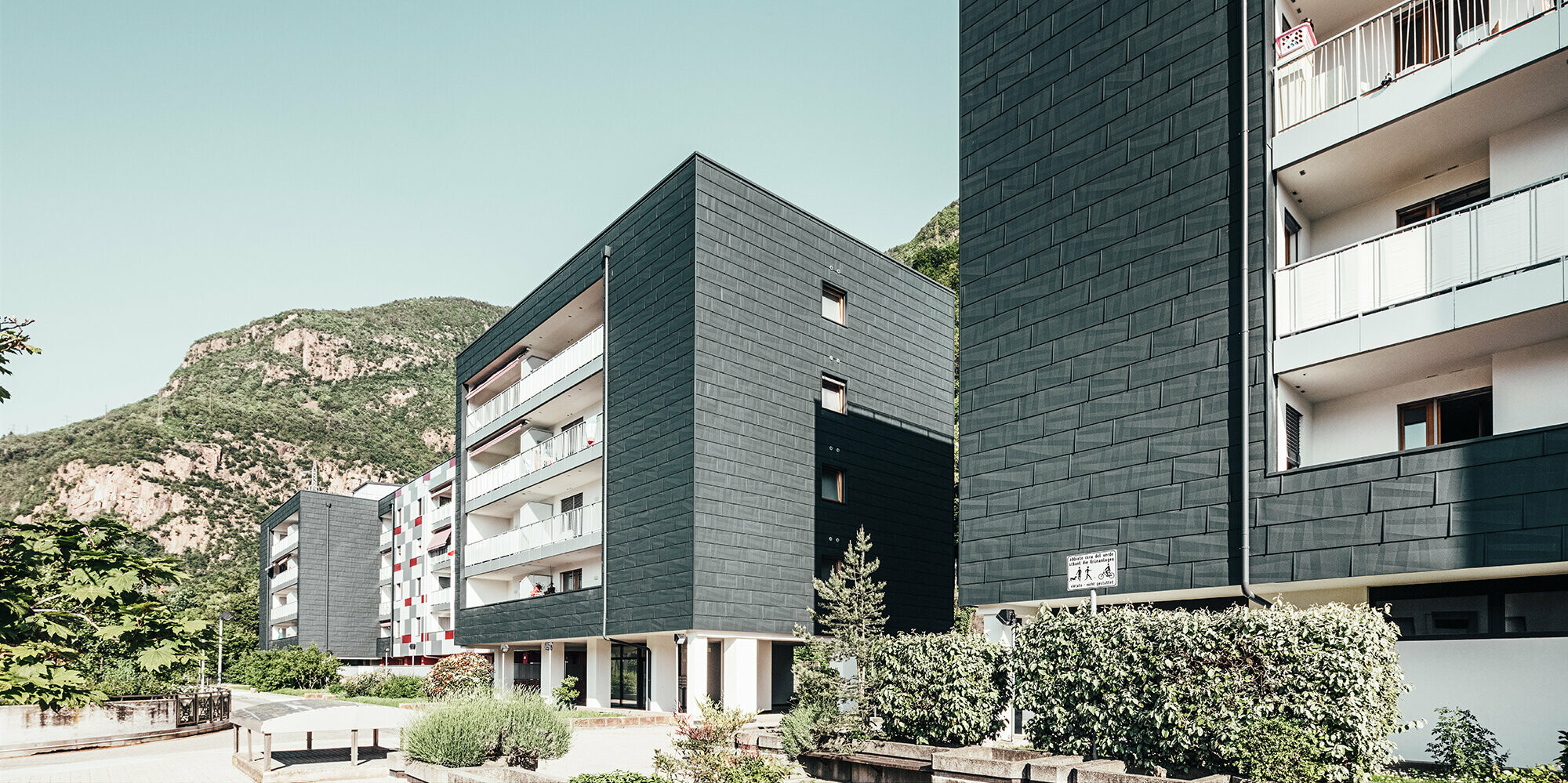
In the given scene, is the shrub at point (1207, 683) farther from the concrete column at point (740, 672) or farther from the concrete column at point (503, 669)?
the concrete column at point (503, 669)

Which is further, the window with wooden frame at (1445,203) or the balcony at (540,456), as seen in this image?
the balcony at (540,456)

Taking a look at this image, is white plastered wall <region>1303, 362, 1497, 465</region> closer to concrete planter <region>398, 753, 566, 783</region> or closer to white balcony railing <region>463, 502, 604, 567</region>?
concrete planter <region>398, 753, 566, 783</region>

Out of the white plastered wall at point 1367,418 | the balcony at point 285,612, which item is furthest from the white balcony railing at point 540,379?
the balcony at point 285,612

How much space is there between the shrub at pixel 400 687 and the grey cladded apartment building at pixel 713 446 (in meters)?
8.27

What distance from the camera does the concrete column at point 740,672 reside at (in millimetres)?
26594

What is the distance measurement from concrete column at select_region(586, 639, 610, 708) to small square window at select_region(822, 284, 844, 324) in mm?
11972

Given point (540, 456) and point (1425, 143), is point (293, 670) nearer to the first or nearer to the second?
point (540, 456)

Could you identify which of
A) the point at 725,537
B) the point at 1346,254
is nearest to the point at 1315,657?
the point at 1346,254

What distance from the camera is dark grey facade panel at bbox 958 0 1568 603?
41.8 feet

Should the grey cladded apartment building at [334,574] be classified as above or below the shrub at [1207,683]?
below

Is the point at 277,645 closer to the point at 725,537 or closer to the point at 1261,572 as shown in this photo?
the point at 725,537

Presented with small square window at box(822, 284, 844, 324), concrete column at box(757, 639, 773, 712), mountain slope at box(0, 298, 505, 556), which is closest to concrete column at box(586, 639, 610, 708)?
concrete column at box(757, 639, 773, 712)

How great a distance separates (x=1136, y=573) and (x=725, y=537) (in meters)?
12.8

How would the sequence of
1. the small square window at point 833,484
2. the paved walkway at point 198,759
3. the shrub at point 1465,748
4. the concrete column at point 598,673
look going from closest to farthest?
the shrub at point 1465,748
the paved walkway at point 198,759
the small square window at point 833,484
the concrete column at point 598,673
